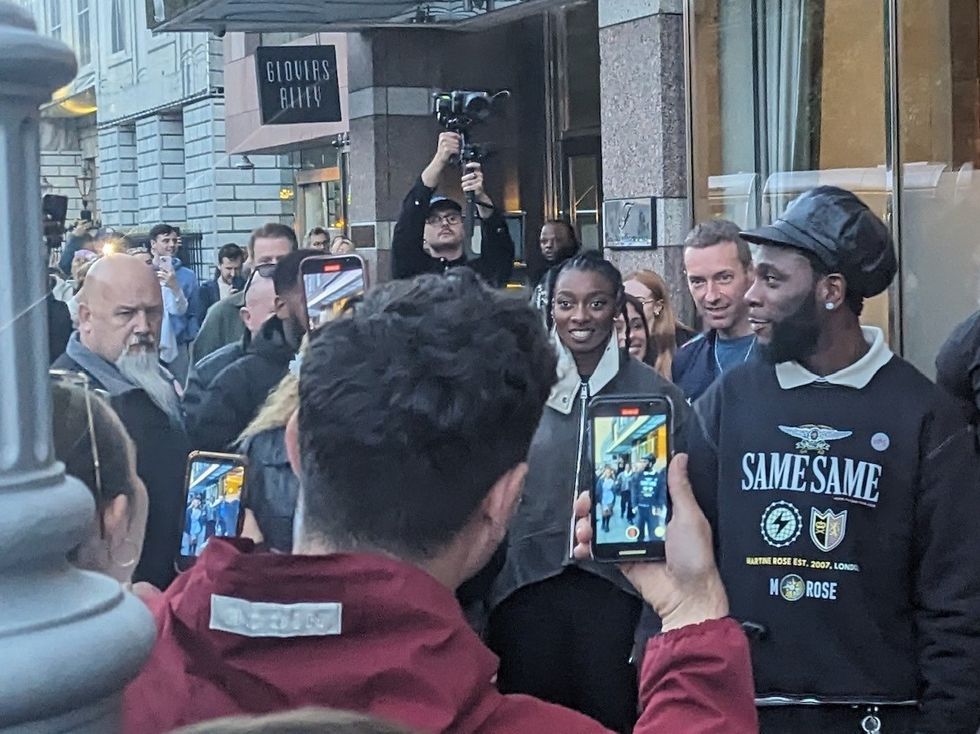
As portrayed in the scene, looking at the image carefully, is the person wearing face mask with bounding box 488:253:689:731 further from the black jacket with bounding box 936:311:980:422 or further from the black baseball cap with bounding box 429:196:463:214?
the black baseball cap with bounding box 429:196:463:214

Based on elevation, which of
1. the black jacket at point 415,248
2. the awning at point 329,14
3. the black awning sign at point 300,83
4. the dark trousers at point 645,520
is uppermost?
the awning at point 329,14

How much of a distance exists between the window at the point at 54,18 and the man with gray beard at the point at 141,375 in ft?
5.68

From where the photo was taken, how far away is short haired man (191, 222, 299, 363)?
729cm

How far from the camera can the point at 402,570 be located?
5.36 ft

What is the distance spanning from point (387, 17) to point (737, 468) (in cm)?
885

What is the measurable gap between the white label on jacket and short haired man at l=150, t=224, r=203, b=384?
708cm

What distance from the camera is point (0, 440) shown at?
4.86ft

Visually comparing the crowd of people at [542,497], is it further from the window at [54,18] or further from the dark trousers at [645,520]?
the window at [54,18]

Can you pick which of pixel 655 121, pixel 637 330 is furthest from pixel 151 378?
pixel 655 121

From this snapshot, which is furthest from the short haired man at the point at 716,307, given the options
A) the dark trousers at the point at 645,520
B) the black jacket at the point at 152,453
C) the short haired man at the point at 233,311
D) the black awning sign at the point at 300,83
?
the black awning sign at the point at 300,83

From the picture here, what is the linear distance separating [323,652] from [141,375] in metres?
3.12

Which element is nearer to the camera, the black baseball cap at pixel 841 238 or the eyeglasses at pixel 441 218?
the black baseball cap at pixel 841 238

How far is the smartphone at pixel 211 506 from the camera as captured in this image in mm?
3084

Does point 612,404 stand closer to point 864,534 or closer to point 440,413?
point 864,534
